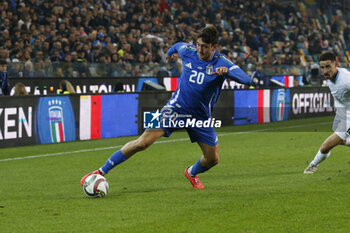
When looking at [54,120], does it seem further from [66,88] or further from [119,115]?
[119,115]

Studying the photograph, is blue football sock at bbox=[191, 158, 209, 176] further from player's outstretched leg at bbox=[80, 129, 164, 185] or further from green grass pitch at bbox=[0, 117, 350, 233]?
player's outstretched leg at bbox=[80, 129, 164, 185]

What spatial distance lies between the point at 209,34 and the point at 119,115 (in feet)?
31.0

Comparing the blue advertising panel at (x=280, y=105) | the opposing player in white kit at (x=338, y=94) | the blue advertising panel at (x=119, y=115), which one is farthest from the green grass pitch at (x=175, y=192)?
the blue advertising panel at (x=280, y=105)

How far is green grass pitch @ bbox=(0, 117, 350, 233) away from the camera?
6263 millimetres

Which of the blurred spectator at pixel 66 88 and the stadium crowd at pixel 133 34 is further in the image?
the stadium crowd at pixel 133 34

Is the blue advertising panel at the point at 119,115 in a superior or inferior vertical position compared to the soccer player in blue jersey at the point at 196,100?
inferior

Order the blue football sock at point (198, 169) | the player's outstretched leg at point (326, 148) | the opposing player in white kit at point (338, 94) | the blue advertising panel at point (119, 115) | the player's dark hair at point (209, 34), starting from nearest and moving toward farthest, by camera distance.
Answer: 1. the player's dark hair at point (209, 34)
2. the blue football sock at point (198, 169)
3. the opposing player in white kit at point (338, 94)
4. the player's outstretched leg at point (326, 148)
5. the blue advertising panel at point (119, 115)

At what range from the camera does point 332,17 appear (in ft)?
146

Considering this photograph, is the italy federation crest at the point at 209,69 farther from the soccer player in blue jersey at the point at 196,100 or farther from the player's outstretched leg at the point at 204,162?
the player's outstretched leg at the point at 204,162

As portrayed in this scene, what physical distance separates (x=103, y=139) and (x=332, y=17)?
3219 centimetres

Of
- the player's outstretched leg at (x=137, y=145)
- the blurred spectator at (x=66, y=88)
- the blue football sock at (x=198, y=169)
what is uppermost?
the player's outstretched leg at (x=137, y=145)

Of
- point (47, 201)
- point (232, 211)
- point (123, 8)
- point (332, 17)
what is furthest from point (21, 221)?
point (332, 17)

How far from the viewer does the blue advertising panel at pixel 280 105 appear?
2197 centimetres

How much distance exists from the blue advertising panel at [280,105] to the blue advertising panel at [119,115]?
21.4 feet
